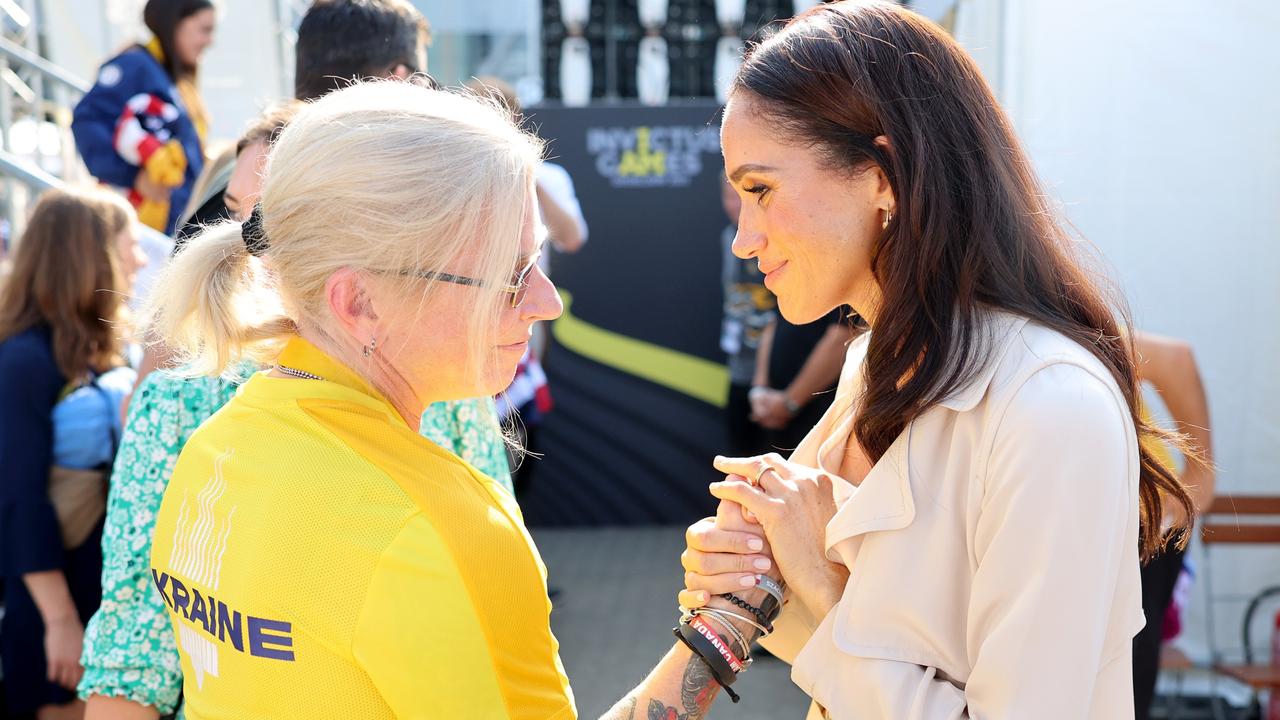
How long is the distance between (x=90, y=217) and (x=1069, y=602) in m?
3.13

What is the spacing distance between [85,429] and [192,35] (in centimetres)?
238

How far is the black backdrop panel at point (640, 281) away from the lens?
6.36 metres

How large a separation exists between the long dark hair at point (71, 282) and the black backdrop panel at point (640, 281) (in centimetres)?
316

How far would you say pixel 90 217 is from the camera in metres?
3.42

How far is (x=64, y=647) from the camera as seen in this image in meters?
3.04

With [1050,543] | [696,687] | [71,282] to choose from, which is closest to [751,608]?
[696,687]

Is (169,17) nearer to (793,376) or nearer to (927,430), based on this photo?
(793,376)

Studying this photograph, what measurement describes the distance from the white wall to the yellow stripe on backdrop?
2.63 m

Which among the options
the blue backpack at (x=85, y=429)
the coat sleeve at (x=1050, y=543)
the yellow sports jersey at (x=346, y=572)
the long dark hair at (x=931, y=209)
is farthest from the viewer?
the blue backpack at (x=85, y=429)

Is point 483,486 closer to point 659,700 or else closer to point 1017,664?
point 659,700

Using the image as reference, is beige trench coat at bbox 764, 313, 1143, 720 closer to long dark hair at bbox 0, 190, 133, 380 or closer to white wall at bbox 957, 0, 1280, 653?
long dark hair at bbox 0, 190, 133, 380

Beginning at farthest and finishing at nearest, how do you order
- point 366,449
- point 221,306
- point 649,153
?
point 649,153 < point 221,306 < point 366,449

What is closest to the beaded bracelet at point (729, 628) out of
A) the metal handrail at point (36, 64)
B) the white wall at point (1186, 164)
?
the white wall at point (1186, 164)

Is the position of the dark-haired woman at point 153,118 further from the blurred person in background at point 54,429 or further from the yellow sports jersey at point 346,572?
the yellow sports jersey at point 346,572
